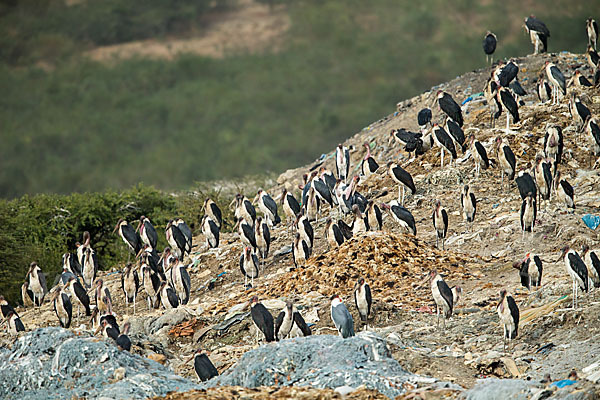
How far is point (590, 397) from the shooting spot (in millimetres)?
7746

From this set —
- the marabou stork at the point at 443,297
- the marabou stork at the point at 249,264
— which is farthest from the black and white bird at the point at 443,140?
the marabou stork at the point at 443,297

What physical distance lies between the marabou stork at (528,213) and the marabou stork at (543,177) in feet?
4.19

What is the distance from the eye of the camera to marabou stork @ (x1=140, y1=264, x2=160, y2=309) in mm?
17188

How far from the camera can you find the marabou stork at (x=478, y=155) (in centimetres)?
1875

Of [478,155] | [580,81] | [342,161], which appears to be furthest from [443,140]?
[580,81]

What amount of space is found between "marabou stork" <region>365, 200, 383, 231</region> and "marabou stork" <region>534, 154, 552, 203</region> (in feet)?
10.6

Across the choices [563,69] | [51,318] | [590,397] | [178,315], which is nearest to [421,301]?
[178,315]

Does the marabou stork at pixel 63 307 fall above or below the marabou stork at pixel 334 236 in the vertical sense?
below

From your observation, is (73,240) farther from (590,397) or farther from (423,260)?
(590,397)

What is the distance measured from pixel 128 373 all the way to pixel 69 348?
956 millimetres

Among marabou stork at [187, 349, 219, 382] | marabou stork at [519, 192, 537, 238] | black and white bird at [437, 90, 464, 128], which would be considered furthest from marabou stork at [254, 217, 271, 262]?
marabou stork at [187, 349, 219, 382]

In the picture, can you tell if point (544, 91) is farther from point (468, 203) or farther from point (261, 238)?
point (261, 238)

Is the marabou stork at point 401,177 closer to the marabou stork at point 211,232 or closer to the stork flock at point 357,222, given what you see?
the stork flock at point 357,222

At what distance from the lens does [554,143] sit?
18.4 metres
